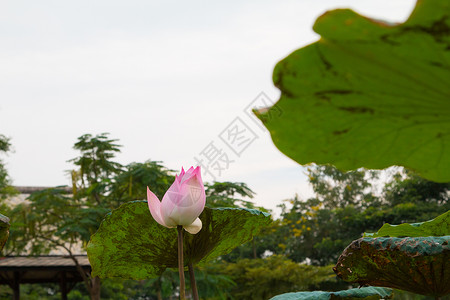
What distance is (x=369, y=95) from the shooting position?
578 mm

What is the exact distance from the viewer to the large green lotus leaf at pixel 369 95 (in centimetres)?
50

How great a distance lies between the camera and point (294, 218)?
14.0 metres

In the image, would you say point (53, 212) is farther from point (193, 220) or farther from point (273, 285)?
point (193, 220)

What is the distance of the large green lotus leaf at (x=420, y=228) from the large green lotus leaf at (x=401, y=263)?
0.16 m

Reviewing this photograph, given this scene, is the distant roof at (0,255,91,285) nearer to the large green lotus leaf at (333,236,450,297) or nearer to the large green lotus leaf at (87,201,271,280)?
the large green lotus leaf at (87,201,271,280)

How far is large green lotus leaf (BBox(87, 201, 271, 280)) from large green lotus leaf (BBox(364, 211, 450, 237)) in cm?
32

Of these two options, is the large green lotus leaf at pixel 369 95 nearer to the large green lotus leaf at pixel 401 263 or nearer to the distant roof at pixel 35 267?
the large green lotus leaf at pixel 401 263

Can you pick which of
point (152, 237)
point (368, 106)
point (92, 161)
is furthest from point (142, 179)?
point (368, 106)

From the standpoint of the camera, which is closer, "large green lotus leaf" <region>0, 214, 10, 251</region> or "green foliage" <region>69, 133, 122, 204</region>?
"large green lotus leaf" <region>0, 214, 10, 251</region>

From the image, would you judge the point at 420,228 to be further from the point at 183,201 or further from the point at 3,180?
the point at 3,180

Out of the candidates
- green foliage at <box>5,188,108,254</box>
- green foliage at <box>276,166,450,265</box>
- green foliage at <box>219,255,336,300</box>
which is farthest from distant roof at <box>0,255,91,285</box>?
green foliage at <box>276,166,450,265</box>

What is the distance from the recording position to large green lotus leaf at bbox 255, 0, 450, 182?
0.50 m

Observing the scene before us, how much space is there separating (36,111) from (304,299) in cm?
983

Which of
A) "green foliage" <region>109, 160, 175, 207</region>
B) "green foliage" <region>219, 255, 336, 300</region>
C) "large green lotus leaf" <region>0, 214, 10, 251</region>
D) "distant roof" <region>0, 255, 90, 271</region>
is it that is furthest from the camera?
"green foliage" <region>219, 255, 336, 300</region>
